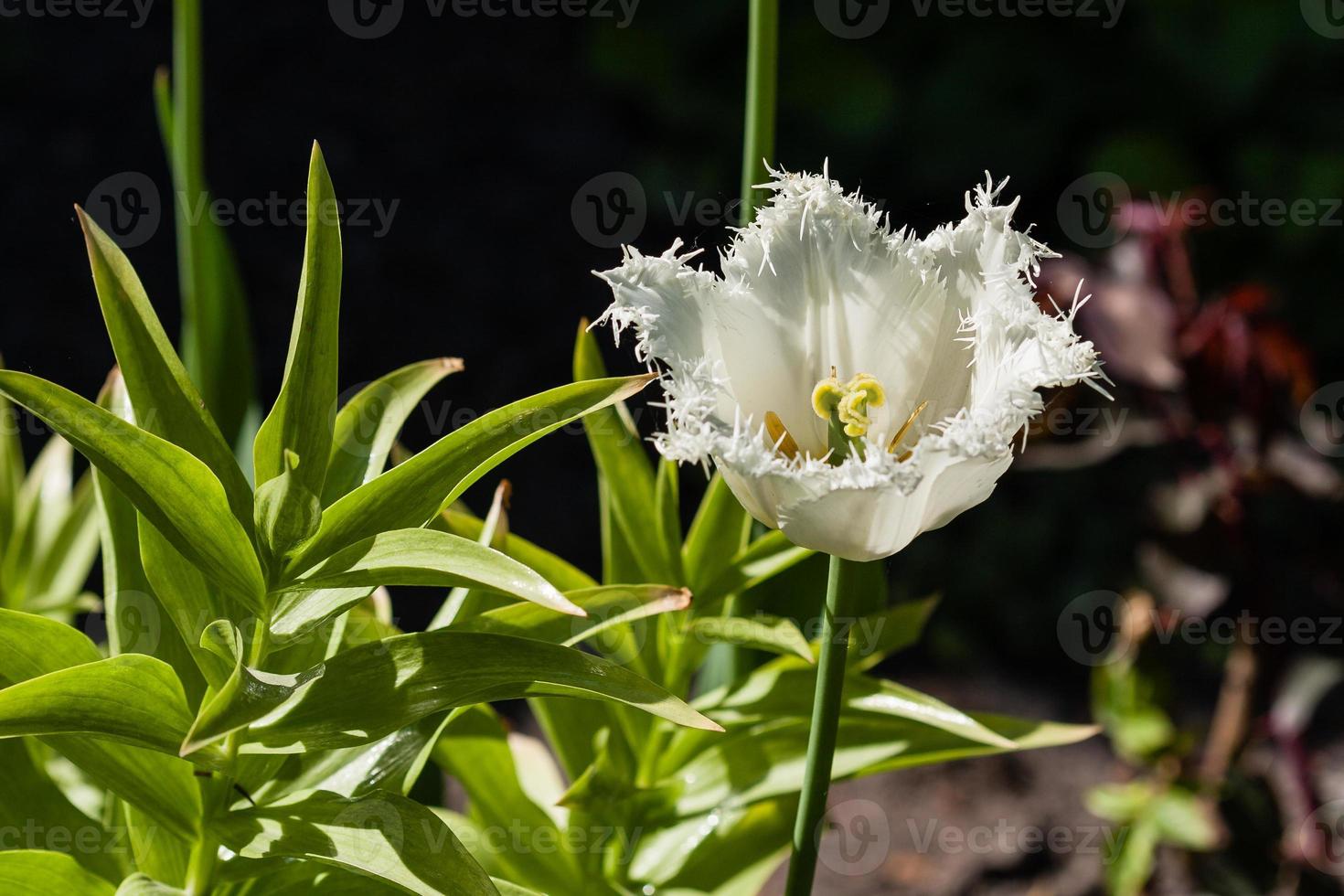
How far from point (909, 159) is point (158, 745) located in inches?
70.2

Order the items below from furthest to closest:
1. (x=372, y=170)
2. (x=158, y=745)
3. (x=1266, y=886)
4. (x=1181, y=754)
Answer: (x=372, y=170) < (x=1181, y=754) < (x=1266, y=886) < (x=158, y=745)

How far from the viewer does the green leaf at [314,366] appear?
45cm

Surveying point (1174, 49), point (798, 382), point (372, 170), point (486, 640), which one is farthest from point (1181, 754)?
point (372, 170)

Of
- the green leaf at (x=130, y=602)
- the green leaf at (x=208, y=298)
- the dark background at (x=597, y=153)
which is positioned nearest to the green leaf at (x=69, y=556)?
the green leaf at (x=208, y=298)

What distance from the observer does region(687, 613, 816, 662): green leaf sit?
55 cm

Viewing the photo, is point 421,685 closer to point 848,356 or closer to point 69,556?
point 848,356

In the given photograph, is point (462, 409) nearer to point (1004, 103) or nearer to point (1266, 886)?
point (1004, 103)

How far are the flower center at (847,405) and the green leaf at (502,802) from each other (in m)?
0.23

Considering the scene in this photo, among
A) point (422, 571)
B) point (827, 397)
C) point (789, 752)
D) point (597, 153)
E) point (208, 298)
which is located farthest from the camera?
point (597, 153)

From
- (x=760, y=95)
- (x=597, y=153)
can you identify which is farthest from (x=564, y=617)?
(x=597, y=153)

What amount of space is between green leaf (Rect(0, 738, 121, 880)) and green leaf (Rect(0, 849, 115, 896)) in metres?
0.04

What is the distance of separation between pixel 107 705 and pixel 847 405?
0.28 m

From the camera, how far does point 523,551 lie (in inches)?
24.3

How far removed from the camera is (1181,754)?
1.17m
